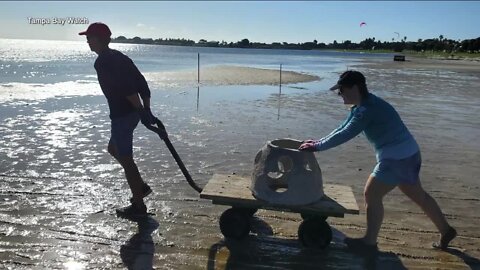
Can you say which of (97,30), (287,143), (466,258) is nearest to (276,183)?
(287,143)

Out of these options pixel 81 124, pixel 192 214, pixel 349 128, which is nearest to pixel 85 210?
pixel 192 214

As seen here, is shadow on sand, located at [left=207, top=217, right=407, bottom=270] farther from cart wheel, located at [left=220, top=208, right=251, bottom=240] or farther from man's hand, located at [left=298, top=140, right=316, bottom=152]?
man's hand, located at [left=298, top=140, right=316, bottom=152]

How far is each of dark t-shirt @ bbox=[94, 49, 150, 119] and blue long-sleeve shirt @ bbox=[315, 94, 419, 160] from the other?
7.25ft

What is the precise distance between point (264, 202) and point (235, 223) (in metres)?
0.45

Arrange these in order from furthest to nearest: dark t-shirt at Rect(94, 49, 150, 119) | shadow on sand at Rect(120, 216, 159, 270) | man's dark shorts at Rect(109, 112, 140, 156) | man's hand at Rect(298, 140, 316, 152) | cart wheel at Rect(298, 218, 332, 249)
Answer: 1. man's dark shorts at Rect(109, 112, 140, 156)
2. dark t-shirt at Rect(94, 49, 150, 119)
3. cart wheel at Rect(298, 218, 332, 249)
4. man's hand at Rect(298, 140, 316, 152)
5. shadow on sand at Rect(120, 216, 159, 270)

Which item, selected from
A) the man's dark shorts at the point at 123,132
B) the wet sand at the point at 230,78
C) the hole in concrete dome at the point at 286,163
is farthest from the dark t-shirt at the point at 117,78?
the wet sand at the point at 230,78

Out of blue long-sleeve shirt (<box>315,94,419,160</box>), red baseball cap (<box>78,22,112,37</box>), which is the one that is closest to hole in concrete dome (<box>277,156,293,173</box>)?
blue long-sleeve shirt (<box>315,94,419,160</box>)

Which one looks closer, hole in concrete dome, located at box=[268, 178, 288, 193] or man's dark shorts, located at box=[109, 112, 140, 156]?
hole in concrete dome, located at box=[268, 178, 288, 193]

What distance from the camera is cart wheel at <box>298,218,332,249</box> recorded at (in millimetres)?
4767

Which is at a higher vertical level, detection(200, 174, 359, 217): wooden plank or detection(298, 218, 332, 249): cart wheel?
detection(200, 174, 359, 217): wooden plank

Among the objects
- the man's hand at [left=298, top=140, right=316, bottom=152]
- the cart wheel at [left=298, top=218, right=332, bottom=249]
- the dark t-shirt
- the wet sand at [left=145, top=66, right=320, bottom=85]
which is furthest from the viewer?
the wet sand at [left=145, top=66, right=320, bottom=85]

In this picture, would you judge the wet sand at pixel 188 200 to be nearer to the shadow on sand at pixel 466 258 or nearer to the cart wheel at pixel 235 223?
the shadow on sand at pixel 466 258

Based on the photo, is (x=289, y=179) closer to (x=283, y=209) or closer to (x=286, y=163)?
(x=283, y=209)

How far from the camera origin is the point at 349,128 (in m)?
4.52
